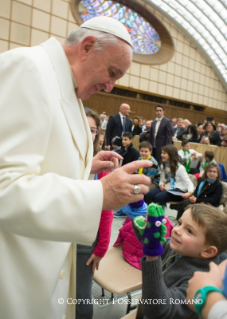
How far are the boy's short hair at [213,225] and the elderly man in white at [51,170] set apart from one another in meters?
0.70

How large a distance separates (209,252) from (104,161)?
2.57 feet

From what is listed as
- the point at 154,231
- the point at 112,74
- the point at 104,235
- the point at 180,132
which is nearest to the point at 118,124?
the point at 180,132

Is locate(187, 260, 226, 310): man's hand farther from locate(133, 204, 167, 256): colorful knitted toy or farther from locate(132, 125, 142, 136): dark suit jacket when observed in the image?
locate(132, 125, 142, 136): dark suit jacket

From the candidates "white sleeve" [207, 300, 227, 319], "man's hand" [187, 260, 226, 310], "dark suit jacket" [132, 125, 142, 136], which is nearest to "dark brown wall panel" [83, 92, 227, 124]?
"dark suit jacket" [132, 125, 142, 136]

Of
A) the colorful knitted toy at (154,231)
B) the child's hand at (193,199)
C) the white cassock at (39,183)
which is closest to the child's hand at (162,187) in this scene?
the child's hand at (193,199)

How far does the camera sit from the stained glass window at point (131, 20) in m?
13.9

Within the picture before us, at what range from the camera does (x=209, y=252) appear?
1.44 metres

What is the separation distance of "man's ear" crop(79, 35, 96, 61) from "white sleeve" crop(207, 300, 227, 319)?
105cm

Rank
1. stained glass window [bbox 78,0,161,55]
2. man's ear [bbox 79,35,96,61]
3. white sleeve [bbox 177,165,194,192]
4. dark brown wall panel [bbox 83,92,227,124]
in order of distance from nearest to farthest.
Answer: man's ear [bbox 79,35,96,61] < white sleeve [bbox 177,165,194,192] < stained glass window [bbox 78,0,161,55] < dark brown wall panel [bbox 83,92,227,124]

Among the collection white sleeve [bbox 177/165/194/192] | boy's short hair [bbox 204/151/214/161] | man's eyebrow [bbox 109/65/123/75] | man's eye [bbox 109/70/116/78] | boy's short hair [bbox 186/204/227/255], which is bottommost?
white sleeve [bbox 177/165/194/192]

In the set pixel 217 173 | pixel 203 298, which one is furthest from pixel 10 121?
pixel 217 173

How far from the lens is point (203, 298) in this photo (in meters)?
0.83

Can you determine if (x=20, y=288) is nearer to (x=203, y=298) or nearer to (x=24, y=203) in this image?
(x=24, y=203)

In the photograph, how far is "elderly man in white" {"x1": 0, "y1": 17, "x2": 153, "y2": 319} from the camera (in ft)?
2.67
